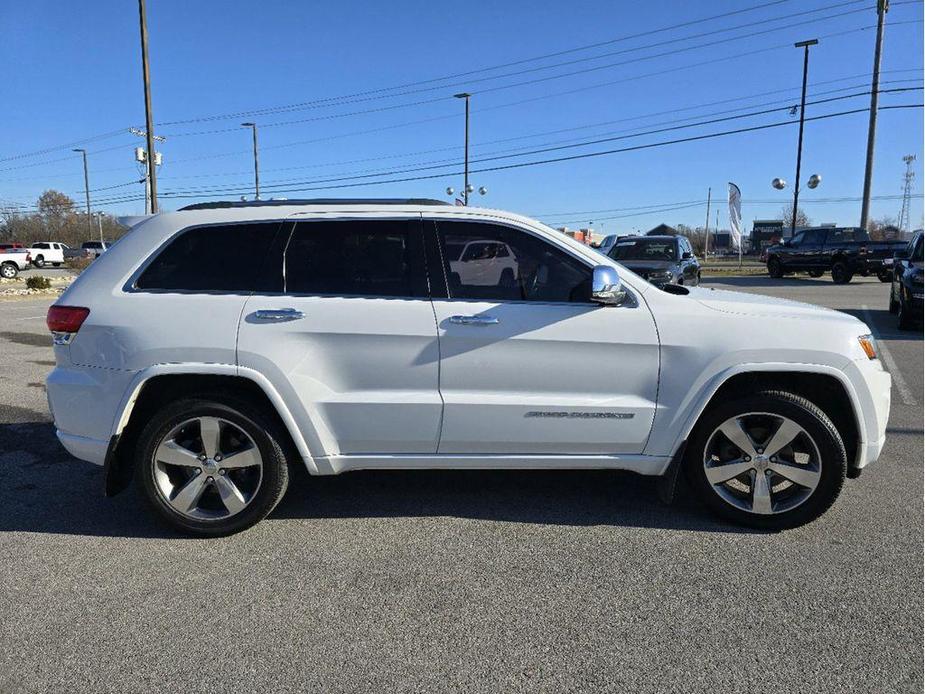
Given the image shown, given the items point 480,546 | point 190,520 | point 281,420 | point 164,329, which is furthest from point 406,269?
point 190,520

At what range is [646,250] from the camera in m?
14.6

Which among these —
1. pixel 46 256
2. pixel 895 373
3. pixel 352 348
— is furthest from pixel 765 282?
pixel 46 256

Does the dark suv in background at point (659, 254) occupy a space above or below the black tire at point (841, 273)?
above

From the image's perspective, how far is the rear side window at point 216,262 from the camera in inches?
142

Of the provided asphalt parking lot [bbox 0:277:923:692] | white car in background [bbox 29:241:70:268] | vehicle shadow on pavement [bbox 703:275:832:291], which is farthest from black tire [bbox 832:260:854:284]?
white car in background [bbox 29:241:70:268]

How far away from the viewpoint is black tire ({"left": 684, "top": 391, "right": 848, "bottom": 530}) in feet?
11.7

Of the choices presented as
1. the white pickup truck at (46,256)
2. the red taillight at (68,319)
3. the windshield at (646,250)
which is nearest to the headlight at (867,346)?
the red taillight at (68,319)

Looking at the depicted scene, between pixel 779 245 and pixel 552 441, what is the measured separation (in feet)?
86.9

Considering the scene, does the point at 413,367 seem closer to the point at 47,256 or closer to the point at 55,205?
the point at 47,256

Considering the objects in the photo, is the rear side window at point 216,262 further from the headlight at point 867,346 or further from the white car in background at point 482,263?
the headlight at point 867,346

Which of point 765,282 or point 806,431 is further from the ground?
point 765,282

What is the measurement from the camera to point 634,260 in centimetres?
1415

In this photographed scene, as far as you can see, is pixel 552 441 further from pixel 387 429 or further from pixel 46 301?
pixel 46 301

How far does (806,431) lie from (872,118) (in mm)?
31075
